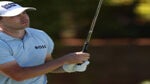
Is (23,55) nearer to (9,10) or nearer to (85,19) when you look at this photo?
(9,10)

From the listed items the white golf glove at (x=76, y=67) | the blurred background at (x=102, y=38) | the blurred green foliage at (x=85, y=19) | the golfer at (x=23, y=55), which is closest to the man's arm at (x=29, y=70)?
the golfer at (x=23, y=55)

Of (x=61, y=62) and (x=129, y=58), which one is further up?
(x=61, y=62)

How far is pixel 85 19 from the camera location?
1001 cm

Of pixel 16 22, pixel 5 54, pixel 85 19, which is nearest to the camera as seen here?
pixel 5 54

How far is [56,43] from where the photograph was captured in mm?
9758

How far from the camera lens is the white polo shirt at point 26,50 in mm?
4887

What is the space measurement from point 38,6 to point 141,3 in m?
1.33

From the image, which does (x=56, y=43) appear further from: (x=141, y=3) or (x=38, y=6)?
(x=141, y=3)

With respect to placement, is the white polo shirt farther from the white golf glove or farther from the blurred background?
the blurred background

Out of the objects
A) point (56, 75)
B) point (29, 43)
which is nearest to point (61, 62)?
point (29, 43)

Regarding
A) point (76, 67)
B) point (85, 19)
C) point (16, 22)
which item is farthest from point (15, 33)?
point (85, 19)

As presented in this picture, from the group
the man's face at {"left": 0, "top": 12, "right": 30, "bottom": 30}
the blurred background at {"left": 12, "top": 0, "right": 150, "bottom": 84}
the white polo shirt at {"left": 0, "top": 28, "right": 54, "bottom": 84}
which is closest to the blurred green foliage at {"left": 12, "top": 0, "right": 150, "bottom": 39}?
the blurred background at {"left": 12, "top": 0, "right": 150, "bottom": 84}

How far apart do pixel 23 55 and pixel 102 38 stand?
5084 millimetres

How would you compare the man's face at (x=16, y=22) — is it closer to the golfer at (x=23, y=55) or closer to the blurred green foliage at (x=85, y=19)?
the golfer at (x=23, y=55)
